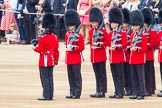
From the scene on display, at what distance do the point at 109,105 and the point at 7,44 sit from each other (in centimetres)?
1241

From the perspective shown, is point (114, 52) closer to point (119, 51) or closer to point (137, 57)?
point (119, 51)

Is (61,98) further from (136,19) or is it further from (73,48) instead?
(136,19)

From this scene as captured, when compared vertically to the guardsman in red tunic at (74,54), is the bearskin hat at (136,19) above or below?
above

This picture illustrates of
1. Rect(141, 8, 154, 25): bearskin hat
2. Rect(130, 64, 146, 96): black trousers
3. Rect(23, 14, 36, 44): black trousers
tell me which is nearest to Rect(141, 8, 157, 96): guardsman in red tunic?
Rect(141, 8, 154, 25): bearskin hat

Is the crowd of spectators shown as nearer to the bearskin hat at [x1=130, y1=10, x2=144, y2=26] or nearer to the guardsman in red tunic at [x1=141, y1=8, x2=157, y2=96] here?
the guardsman in red tunic at [x1=141, y1=8, x2=157, y2=96]

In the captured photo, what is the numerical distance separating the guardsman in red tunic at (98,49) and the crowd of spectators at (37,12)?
25.3 feet

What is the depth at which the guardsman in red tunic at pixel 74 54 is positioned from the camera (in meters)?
17.8

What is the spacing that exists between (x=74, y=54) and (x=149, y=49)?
5.13 feet

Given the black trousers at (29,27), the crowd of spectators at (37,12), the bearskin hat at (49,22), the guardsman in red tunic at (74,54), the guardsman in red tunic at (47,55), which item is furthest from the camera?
the black trousers at (29,27)

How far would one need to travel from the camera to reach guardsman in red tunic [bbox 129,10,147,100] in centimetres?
1759

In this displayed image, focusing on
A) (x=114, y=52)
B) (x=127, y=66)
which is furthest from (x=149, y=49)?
(x=114, y=52)

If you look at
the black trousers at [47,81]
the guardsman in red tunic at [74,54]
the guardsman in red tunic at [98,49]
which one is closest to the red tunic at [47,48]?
the black trousers at [47,81]

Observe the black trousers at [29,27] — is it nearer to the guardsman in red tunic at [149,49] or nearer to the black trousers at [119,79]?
the guardsman in red tunic at [149,49]

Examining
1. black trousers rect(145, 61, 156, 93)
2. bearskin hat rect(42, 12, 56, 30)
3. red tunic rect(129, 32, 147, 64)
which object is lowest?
black trousers rect(145, 61, 156, 93)
